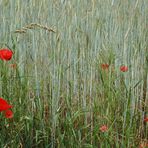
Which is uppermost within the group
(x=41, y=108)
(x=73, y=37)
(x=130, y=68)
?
(x=73, y=37)

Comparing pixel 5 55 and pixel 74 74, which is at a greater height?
pixel 5 55

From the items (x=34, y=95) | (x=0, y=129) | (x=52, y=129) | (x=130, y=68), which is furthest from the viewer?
(x=130, y=68)

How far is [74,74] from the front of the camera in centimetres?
203

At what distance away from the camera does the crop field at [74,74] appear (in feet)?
5.98

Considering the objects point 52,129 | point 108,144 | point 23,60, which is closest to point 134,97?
point 108,144

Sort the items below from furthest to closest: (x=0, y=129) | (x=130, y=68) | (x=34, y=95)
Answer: (x=130, y=68) → (x=34, y=95) → (x=0, y=129)

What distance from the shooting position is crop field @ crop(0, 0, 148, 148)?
1.82 m

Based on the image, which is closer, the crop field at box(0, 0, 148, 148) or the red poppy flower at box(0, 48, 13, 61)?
the red poppy flower at box(0, 48, 13, 61)

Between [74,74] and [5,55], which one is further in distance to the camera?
[74,74]

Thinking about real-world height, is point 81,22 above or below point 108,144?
above

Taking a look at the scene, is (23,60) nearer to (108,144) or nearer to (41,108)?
(41,108)

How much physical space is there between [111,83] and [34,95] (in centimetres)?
39

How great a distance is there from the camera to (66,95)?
2.03 m

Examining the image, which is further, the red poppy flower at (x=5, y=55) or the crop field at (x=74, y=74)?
the crop field at (x=74, y=74)
